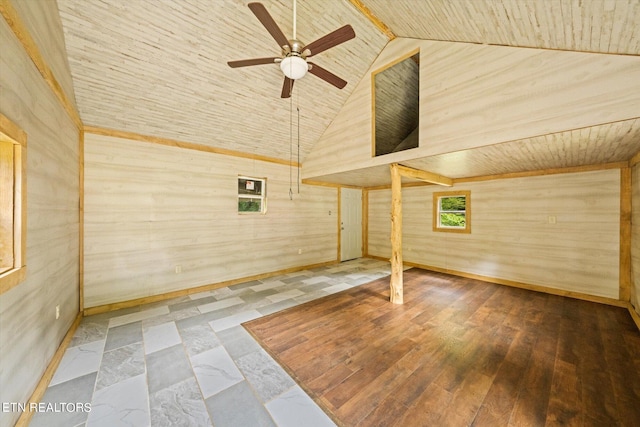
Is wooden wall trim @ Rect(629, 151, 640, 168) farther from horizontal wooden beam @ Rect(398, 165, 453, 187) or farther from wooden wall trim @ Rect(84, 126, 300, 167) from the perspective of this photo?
wooden wall trim @ Rect(84, 126, 300, 167)

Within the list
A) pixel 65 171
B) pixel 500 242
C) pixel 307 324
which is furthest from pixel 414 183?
pixel 65 171

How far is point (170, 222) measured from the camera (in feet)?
12.9

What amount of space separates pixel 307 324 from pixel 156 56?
4018 mm

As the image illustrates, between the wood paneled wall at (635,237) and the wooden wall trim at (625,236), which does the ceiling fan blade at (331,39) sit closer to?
the wood paneled wall at (635,237)

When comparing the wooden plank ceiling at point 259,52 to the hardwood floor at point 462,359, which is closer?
the hardwood floor at point 462,359

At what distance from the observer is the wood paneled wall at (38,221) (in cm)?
146

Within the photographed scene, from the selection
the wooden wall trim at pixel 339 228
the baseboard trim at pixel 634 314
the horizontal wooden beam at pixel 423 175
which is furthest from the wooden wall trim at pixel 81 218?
the baseboard trim at pixel 634 314

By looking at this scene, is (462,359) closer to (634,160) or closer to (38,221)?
(634,160)

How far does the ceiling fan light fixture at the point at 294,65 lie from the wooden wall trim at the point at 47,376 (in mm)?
3417

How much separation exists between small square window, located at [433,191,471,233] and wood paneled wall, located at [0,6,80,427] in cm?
662

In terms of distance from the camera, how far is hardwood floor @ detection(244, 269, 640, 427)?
1.69 m

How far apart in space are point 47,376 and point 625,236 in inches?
297

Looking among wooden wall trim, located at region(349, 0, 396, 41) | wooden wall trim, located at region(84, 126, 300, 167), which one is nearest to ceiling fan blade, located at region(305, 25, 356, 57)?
wooden wall trim, located at region(349, 0, 396, 41)

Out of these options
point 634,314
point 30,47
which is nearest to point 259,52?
point 30,47
